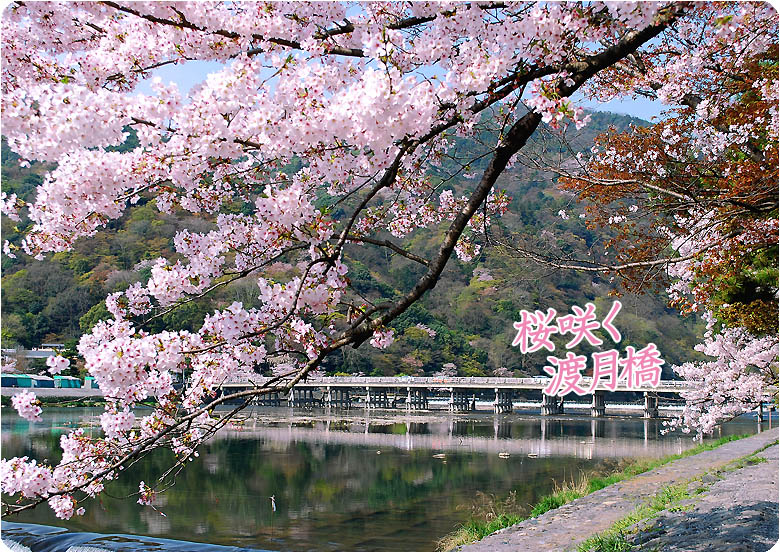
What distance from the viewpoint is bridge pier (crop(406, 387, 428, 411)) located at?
4596 cm

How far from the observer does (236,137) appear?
303 cm

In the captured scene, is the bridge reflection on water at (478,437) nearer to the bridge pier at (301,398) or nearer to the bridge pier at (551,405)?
the bridge pier at (551,405)

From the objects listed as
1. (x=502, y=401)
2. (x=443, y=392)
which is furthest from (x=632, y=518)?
(x=443, y=392)

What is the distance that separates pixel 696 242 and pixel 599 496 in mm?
5469

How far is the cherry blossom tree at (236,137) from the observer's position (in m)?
2.96

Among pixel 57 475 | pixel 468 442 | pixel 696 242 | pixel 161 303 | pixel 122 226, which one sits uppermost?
pixel 122 226

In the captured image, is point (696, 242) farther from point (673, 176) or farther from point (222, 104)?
point (222, 104)

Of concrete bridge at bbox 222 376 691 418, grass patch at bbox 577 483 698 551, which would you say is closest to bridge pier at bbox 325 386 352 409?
concrete bridge at bbox 222 376 691 418

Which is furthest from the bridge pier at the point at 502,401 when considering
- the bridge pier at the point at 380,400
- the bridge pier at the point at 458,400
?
the bridge pier at the point at 380,400

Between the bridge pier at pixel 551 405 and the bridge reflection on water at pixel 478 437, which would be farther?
the bridge pier at pixel 551 405

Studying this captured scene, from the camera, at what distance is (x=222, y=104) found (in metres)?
2.94

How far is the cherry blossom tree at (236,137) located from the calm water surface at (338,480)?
2.77m

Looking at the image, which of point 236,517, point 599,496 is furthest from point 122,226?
point 599,496

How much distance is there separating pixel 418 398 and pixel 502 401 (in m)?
7.34
